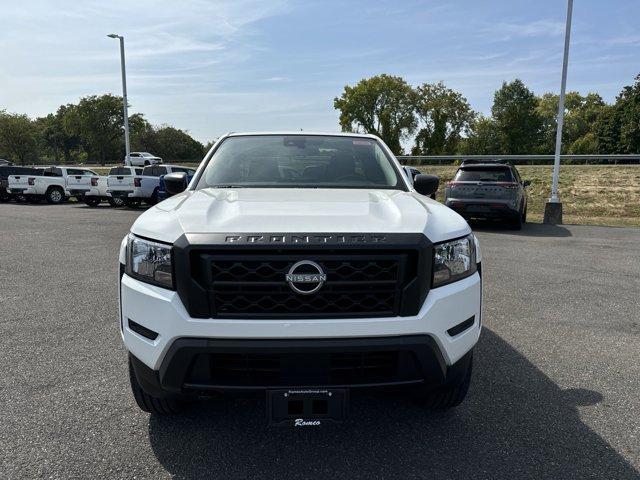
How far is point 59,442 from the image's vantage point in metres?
2.77

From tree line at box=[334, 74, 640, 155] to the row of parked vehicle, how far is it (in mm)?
49655

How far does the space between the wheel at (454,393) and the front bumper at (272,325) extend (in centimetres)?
12

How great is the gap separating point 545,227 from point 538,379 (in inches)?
427

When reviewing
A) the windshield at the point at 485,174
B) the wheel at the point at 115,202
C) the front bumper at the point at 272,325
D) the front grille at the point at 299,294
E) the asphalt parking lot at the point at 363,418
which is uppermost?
the windshield at the point at 485,174

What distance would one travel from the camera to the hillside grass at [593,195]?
640 inches

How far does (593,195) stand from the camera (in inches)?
763

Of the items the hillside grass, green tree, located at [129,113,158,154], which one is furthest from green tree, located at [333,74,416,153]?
the hillside grass

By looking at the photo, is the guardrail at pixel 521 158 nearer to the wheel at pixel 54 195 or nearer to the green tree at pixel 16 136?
the wheel at pixel 54 195

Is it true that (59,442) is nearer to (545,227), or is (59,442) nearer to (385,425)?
(385,425)

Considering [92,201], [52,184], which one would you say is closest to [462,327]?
[92,201]

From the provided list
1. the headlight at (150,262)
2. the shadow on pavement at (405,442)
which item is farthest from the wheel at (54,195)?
the headlight at (150,262)

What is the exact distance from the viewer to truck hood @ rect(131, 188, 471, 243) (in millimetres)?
2412

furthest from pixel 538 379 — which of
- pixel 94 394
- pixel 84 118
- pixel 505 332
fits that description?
pixel 84 118

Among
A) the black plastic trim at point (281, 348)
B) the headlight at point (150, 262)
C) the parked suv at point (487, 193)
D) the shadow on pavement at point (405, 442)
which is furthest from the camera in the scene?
the parked suv at point (487, 193)
